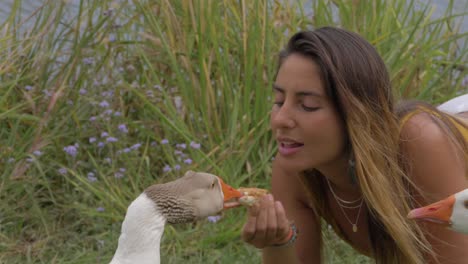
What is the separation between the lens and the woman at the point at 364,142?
2.28 m

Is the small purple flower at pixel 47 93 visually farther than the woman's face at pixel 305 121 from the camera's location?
Yes

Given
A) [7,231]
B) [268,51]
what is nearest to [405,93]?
[268,51]

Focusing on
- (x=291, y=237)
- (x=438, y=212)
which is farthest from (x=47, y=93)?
(x=438, y=212)

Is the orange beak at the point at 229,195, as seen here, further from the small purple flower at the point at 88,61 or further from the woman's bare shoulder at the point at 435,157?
the small purple flower at the point at 88,61

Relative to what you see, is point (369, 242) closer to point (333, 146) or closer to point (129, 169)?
point (333, 146)

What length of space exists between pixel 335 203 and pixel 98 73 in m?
1.66

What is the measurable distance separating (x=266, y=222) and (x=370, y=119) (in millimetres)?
392

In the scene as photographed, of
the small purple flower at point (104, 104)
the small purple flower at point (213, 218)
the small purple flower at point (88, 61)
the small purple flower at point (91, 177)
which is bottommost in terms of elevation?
the small purple flower at point (213, 218)

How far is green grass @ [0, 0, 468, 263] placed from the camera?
3.46 metres

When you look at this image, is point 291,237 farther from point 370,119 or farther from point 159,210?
point 159,210

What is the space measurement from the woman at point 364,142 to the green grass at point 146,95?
0.89 meters

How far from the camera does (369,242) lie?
8.84 feet

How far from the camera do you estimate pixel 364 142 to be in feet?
7.52

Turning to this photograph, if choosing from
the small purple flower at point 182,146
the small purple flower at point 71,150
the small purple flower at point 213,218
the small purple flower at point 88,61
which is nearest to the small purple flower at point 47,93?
the small purple flower at point 88,61
